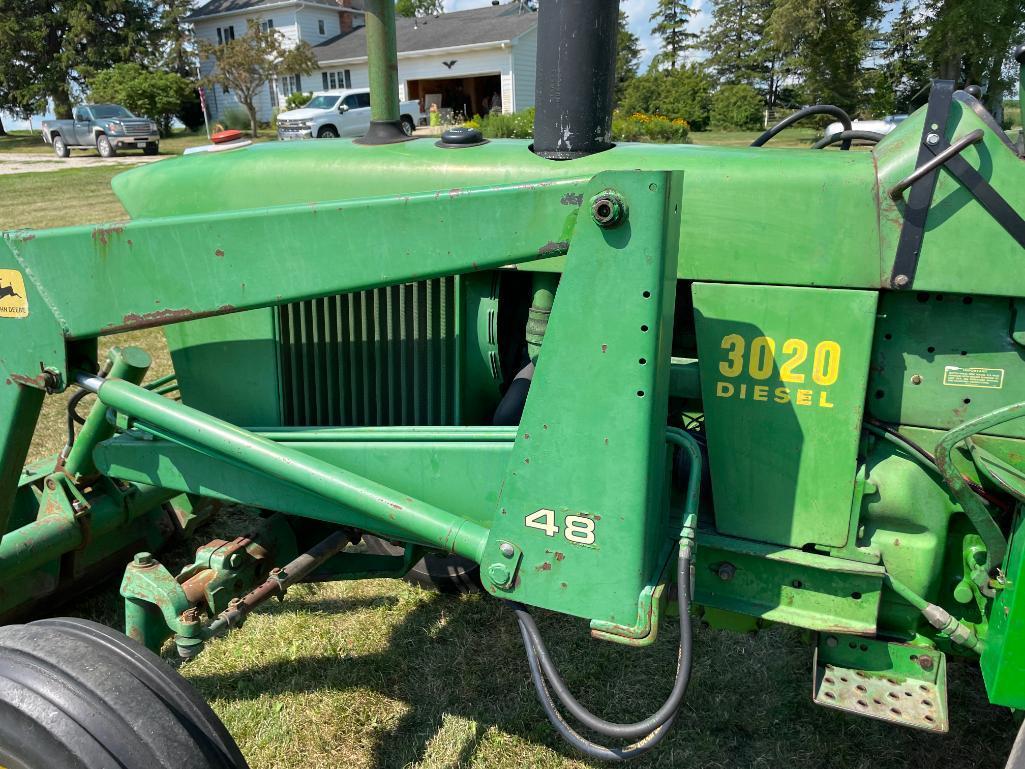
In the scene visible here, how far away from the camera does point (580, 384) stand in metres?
1.75

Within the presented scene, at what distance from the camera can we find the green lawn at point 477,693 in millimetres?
2703

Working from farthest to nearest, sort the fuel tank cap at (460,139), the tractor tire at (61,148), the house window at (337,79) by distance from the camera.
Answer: the house window at (337,79) → the tractor tire at (61,148) → the fuel tank cap at (460,139)

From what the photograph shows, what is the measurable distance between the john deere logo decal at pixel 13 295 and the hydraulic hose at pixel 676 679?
148 cm

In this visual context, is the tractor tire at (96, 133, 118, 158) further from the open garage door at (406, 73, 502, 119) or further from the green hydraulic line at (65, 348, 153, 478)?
the green hydraulic line at (65, 348, 153, 478)

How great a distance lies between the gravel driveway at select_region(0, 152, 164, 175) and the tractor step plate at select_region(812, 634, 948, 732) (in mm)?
21621

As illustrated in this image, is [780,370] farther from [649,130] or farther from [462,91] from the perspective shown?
[462,91]

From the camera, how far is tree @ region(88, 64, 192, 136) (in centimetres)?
3119

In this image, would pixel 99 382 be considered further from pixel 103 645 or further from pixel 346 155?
pixel 346 155

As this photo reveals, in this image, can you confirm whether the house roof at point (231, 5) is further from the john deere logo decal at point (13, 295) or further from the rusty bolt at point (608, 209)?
the rusty bolt at point (608, 209)

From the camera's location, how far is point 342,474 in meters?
2.01

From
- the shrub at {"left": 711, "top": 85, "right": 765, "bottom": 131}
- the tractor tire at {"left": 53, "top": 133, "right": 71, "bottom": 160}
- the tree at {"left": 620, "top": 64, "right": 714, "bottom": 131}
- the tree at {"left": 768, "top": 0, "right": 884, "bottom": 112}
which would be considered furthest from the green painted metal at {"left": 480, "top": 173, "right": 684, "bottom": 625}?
the tree at {"left": 620, "top": 64, "right": 714, "bottom": 131}

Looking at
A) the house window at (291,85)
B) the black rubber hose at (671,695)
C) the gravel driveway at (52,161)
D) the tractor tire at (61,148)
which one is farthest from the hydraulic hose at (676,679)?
the house window at (291,85)

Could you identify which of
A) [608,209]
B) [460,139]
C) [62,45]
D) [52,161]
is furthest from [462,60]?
[608,209]

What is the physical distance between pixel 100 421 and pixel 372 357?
1.13 meters
